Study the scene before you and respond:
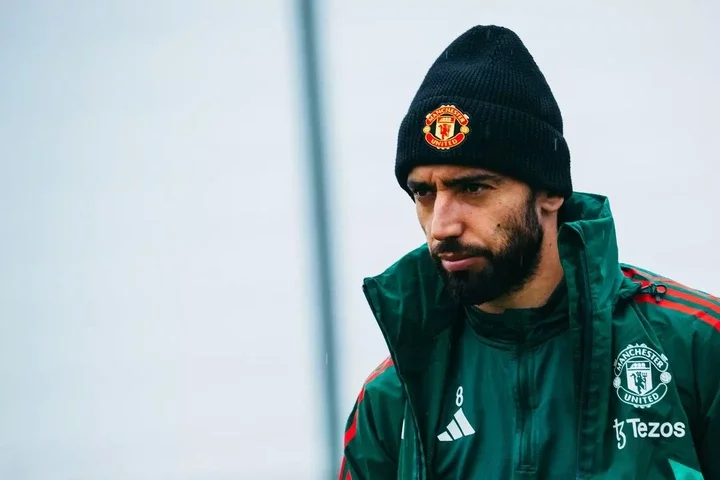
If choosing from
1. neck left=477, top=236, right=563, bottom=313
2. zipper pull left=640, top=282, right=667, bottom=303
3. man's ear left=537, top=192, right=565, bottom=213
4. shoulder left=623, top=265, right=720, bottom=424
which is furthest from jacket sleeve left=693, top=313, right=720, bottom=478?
man's ear left=537, top=192, right=565, bottom=213

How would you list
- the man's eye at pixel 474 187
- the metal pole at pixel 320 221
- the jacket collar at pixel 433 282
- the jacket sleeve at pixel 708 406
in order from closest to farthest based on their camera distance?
1. the jacket sleeve at pixel 708 406
2. the jacket collar at pixel 433 282
3. the man's eye at pixel 474 187
4. the metal pole at pixel 320 221

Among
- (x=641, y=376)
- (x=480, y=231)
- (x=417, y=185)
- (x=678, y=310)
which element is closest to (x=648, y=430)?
(x=641, y=376)

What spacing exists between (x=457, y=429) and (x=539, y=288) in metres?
0.31

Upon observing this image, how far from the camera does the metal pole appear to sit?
9.51ft

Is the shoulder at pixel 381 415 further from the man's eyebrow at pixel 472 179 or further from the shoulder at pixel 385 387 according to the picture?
the man's eyebrow at pixel 472 179

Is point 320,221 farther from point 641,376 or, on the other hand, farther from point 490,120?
point 641,376

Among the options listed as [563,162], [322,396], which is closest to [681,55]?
[563,162]

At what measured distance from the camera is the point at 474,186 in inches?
72.4

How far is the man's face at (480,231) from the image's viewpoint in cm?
179

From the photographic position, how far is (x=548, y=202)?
1.91 metres

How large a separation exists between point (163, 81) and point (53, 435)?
1183 mm

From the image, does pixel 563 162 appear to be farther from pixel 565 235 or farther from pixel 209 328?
pixel 209 328

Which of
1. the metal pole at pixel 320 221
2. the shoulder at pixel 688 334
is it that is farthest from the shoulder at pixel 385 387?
the metal pole at pixel 320 221

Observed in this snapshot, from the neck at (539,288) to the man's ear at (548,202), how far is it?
0.07 m
